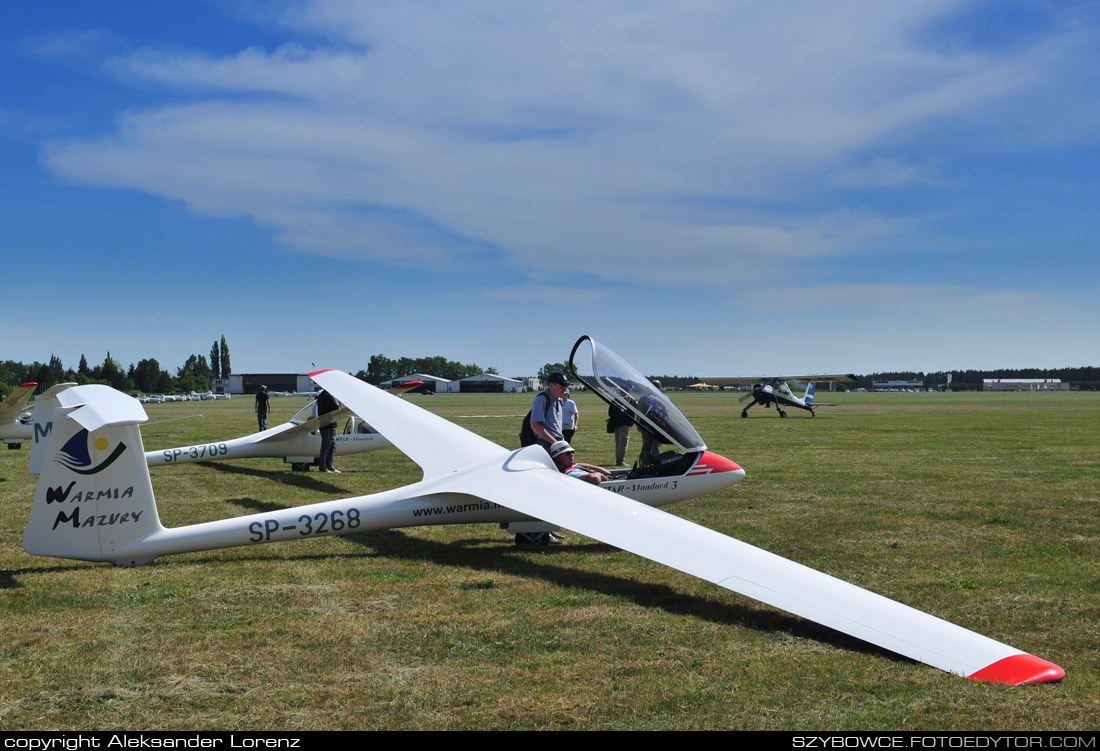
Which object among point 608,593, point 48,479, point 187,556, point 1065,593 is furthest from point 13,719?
point 1065,593

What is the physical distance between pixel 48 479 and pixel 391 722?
3619mm

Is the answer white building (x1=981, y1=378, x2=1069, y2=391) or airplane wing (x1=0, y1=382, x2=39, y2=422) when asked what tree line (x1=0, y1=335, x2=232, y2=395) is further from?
white building (x1=981, y1=378, x2=1069, y2=391)

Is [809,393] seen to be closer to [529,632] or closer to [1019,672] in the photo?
[529,632]

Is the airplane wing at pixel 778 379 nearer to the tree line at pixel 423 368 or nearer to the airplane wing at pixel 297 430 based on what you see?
the airplane wing at pixel 297 430

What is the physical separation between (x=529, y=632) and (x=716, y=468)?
168 inches

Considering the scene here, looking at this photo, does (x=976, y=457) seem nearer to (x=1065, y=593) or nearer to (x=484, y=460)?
(x=1065, y=593)

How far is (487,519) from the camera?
25.7 ft

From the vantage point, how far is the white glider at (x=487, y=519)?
453cm

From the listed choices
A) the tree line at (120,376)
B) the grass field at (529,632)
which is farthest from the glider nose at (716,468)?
the tree line at (120,376)

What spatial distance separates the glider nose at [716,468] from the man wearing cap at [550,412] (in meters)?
1.70

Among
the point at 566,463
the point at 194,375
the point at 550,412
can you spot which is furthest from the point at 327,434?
the point at 194,375

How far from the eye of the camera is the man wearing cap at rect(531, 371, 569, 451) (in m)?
9.12

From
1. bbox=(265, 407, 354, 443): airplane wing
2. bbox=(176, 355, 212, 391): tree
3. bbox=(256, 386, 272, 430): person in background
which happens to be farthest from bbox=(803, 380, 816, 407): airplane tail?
bbox=(176, 355, 212, 391): tree

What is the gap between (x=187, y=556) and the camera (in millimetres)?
7211
